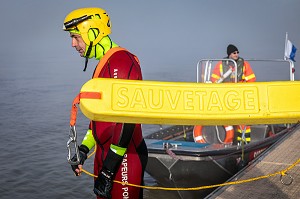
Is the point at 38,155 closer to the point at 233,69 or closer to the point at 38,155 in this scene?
the point at 38,155

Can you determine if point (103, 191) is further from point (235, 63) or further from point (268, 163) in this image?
point (235, 63)

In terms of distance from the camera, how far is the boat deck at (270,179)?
16.3 ft

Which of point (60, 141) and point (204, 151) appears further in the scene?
point (60, 141)

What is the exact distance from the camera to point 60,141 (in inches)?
601

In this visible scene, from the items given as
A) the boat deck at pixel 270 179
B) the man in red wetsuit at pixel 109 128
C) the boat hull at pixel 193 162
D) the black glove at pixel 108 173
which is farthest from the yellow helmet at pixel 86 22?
the boat hull at pixel 193 162

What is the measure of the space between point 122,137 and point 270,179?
312 cm

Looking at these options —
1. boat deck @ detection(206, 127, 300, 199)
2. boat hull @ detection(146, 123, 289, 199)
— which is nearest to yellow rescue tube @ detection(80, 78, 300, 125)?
boat deck @ detection(206, 127, 300, 199)

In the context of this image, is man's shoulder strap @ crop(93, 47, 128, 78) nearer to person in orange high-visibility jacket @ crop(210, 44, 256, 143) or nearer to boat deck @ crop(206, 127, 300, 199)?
boat deck @ crop(206, 127, 300, 199)

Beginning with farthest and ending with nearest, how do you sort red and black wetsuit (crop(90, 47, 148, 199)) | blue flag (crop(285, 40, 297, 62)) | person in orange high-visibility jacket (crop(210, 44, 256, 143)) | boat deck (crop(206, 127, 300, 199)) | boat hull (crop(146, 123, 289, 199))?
blue flag (crop(285, 40, 297, 62)) → person in orange high-visibility jacket (crop(210, 44, 256, 143)) → boat hull (crop(146, 123, 289, 199)) → boat deck (crop(206, 127, 300, 199)) → red and black wetsuit (crop(90, 47, 148, 199))

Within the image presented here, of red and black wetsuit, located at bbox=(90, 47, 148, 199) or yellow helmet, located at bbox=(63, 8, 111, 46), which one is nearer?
red and black wetsuit, located at bbox=(90, 47, 148, 199)

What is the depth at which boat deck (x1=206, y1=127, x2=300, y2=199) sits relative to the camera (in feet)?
16.3

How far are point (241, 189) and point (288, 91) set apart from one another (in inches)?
117

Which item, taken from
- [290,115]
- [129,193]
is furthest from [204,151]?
[290,115]

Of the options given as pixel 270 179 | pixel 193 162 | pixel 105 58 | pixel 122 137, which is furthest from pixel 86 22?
pixel 193 162
